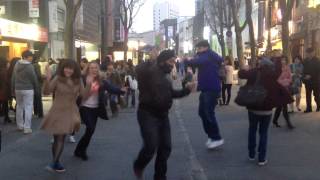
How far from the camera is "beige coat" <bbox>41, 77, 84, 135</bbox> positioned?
8.84 metres

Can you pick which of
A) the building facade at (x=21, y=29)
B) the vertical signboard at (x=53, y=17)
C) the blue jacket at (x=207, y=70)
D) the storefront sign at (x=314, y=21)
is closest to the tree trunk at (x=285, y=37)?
the building facade at (x=21, y=29)

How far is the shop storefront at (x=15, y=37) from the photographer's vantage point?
26.6 m

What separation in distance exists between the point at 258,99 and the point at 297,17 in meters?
34.8

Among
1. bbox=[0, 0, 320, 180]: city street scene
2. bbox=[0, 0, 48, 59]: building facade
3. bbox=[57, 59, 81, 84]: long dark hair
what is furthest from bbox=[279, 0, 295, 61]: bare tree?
bbox=[57, 59, 81, 84]: long dark hair

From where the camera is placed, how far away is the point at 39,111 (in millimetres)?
17281

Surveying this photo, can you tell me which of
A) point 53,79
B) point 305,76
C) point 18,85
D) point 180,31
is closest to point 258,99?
point 53,79

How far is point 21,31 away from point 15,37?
956 millimetres

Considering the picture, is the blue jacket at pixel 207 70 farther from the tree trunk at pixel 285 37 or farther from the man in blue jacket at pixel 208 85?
the tree trunk at pixel 285 37

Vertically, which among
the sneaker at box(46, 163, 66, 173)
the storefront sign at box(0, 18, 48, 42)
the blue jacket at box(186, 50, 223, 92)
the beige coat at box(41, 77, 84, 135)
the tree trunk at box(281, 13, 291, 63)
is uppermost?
the storefront sign at box(0, 18, 48, 42)

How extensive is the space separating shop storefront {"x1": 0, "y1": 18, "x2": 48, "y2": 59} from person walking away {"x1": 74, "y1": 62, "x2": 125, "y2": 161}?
15743 millimetres

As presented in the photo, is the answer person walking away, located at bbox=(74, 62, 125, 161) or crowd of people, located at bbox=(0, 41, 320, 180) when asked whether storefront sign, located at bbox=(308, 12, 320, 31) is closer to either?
crowd of people, located at bbox=(0, 41, 320, 180)

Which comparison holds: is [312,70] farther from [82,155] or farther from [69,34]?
[69,34]

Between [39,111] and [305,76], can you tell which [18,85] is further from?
[305,76]

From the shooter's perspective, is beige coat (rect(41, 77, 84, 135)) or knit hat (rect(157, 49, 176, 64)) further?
beige coat (rect(41, 77, 84, 135))
